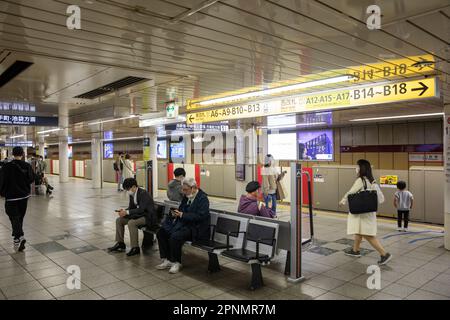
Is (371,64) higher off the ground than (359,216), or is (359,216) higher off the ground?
(371,64)

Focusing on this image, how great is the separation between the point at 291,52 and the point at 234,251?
2713 millimetres

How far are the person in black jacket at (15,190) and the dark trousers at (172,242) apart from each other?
2.77 metres

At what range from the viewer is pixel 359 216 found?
225 inches

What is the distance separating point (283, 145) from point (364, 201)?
12514mm

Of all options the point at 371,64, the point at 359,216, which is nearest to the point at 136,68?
the point at 371,64

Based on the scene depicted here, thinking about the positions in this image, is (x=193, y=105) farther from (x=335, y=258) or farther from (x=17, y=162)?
(x=335, y=258)

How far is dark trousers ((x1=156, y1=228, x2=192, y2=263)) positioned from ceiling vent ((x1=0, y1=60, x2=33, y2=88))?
317cm

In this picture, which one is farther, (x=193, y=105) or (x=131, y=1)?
(x=193, y=105)

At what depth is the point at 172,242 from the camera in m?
5.14

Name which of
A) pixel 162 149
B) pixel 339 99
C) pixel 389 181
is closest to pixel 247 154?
pixel 389 181

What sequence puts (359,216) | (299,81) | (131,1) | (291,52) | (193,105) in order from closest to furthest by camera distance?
(131,1), (291,52), (359,216), (299,81), (193,105)

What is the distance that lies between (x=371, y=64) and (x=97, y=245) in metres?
5.65

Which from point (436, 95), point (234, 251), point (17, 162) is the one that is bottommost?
point (234, 251)
